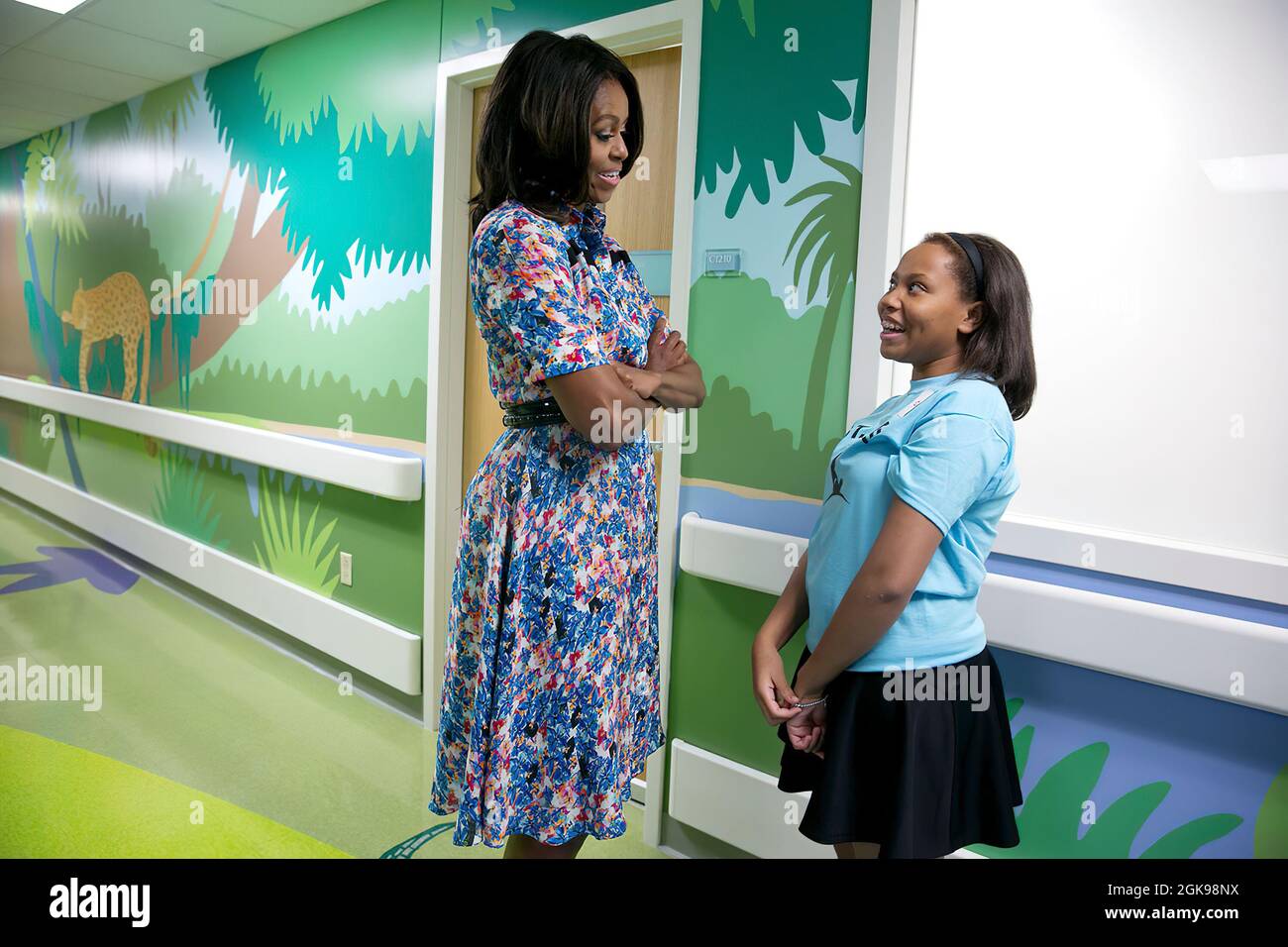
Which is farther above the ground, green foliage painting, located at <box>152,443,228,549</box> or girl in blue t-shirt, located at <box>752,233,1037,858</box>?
girl in blue t-shirt, located at <box>752,233,1037,858</box>

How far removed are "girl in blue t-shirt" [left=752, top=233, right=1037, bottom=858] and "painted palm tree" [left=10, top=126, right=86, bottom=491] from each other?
632 cm

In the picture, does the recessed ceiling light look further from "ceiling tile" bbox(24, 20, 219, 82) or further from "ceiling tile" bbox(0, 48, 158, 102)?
"ceiling tile" bbox(0, 48, 158, 102)

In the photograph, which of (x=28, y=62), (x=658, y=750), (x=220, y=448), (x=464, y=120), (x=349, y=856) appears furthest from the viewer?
(x=28, y=62)

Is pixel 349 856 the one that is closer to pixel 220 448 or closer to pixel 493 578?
pixel 493 578

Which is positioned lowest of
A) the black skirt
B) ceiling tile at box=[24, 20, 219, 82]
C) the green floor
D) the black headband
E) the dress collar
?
the green floor

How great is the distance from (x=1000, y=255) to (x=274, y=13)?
11.0ft

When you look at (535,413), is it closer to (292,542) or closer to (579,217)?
(579,217)

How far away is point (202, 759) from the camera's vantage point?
2.92 metres

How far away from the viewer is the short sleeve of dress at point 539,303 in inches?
54.2

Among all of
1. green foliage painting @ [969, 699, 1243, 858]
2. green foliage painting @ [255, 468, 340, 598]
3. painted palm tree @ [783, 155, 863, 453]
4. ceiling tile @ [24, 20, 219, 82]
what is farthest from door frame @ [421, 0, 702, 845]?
ceiling tile @ [24, 20, 219, 82]

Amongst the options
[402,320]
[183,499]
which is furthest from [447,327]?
[183,499]

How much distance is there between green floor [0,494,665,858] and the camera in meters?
2.44

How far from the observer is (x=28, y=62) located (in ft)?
15.4

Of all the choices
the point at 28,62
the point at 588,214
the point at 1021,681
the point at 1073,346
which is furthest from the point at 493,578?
the point at 28,62
